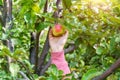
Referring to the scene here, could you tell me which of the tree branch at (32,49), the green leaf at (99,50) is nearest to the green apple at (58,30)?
the green leaf at (99,50)

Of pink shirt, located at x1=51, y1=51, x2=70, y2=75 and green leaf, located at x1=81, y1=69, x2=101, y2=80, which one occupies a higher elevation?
green leaf, located at x1=81, y1=69, x2=101, y2=80

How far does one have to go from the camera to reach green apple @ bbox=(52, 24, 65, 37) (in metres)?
1.44

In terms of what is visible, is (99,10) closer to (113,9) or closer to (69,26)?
(113,9)

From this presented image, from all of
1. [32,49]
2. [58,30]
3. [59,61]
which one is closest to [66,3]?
[58,30]

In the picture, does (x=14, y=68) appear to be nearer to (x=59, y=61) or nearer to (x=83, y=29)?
(x=59, y=61)

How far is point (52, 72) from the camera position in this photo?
134cm

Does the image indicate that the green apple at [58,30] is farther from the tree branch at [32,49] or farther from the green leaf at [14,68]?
the tree branch at [32,49]

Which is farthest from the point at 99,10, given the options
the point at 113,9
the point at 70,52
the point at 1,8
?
the point at 1,8

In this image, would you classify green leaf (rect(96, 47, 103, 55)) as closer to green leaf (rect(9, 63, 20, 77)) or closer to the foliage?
the foliage

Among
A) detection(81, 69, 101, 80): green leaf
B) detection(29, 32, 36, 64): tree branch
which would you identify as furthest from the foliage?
detection(29, 32, 36, 64): tree branch

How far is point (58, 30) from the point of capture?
1477 millimetres

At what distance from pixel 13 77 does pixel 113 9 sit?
536mm

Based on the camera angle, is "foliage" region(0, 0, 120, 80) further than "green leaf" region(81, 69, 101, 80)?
Yes

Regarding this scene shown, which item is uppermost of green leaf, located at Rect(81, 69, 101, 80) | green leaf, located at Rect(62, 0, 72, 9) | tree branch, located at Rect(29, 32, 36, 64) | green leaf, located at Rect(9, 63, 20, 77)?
green leaf, located at Rect(62, 0, 72, 9)
